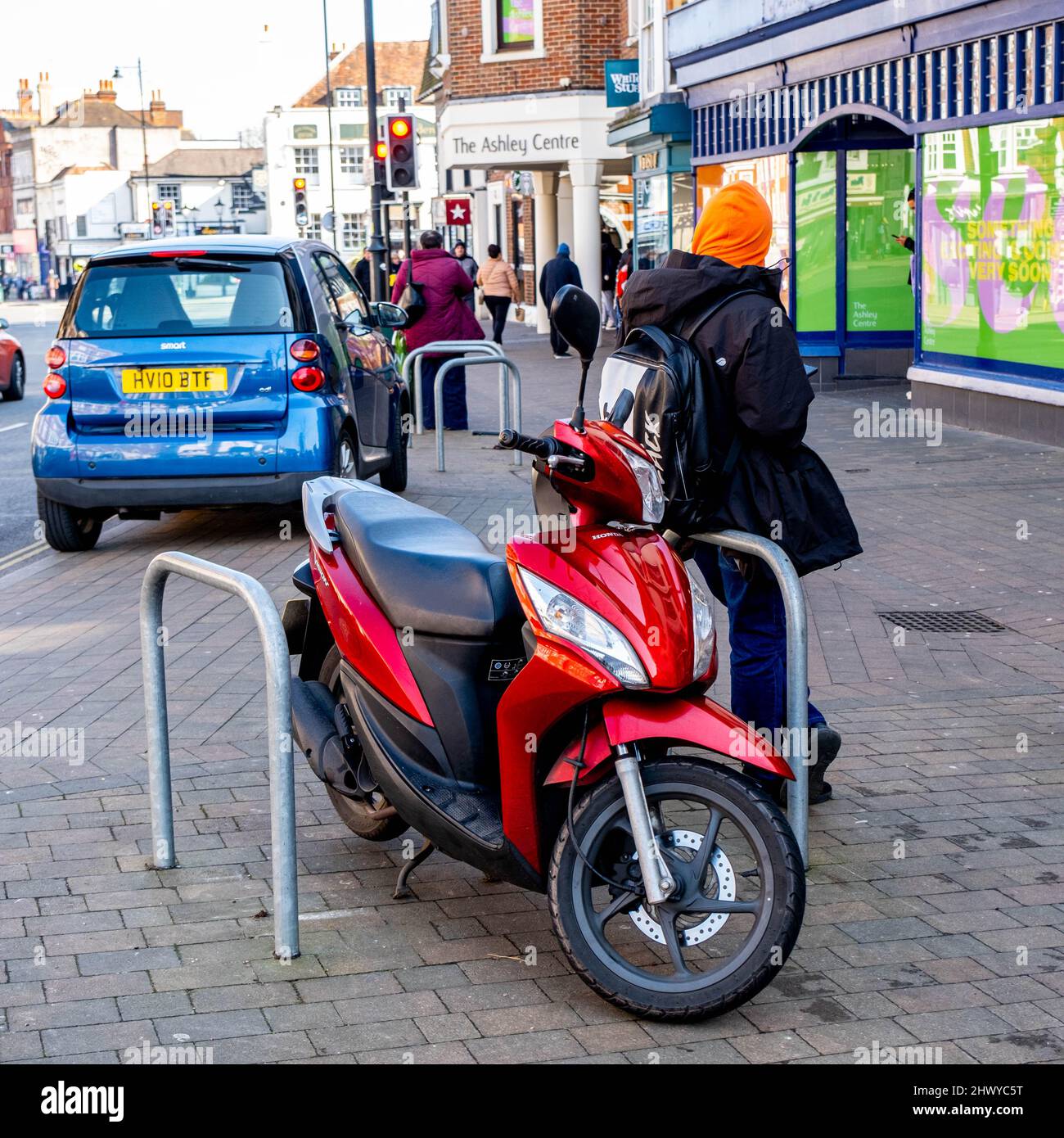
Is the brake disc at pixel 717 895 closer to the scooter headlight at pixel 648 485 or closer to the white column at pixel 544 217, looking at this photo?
the scooter headlight at pixel 648 485

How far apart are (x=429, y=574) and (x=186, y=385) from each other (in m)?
5.97

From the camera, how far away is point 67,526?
33.6ft

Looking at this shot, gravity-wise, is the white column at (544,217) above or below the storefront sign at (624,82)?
below

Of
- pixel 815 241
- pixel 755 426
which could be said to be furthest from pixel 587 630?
pixel 815 241

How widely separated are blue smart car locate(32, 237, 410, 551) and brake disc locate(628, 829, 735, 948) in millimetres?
6501

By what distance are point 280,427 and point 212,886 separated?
5609mm

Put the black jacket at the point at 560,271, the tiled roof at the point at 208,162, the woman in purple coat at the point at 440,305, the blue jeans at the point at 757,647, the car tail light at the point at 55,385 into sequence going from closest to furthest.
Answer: the blue jeans at the point at 757,647 → the car tail light at the point at 55,385 → the woman in purple coat at the point at 440,305 → the black jacket at the point at 560,271 → the tiled roof at the point at 208,162

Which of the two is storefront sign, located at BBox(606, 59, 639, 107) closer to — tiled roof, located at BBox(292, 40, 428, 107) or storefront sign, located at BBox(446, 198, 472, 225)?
storefront sign, located at BBox(446, 198, 472, 225)

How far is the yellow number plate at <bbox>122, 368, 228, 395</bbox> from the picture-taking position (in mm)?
9750

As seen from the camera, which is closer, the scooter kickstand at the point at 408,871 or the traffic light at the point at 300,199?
the scooter kickstand at the point at 408,871

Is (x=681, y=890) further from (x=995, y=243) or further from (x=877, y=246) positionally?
(x=877, y=246)

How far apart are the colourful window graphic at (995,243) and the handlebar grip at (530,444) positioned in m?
10.5

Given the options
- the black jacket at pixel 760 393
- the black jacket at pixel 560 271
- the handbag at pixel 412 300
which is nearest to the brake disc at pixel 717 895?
the black jacket at pixel 760 393

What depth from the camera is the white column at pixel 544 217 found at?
3497 cm
